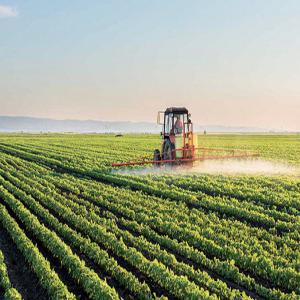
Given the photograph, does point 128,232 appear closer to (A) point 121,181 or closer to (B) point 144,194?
(B) point 144,194

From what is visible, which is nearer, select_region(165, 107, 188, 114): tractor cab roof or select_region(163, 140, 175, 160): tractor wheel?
select_region(165, 107, 188, 114): tractor cab roof

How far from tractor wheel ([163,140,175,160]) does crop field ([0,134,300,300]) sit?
4.74 metres

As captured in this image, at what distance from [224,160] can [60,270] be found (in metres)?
16.2

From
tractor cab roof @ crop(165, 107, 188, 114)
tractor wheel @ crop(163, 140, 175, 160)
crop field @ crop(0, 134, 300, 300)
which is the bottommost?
crop field @ crop(0, 134, 300, 300)

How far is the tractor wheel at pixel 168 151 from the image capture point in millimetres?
19358

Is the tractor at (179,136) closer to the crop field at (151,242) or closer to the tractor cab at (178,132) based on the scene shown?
the tractor cab at (178,132)

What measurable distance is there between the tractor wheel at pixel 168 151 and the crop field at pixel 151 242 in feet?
15.5

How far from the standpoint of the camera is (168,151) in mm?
19672

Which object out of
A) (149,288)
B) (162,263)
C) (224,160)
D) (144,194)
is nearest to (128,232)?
(162,263)

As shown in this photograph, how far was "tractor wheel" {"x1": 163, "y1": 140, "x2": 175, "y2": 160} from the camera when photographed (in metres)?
19.4

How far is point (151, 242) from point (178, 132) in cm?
1117

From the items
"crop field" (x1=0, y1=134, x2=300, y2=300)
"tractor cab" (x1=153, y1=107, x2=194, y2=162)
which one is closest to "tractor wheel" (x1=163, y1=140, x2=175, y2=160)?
"tractor cab" (x1=153, y1=107, x2=194, y2=162)

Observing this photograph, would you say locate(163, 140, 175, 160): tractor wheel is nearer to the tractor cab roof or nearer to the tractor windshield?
the tractor windshield

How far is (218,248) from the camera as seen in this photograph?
7879 mm
